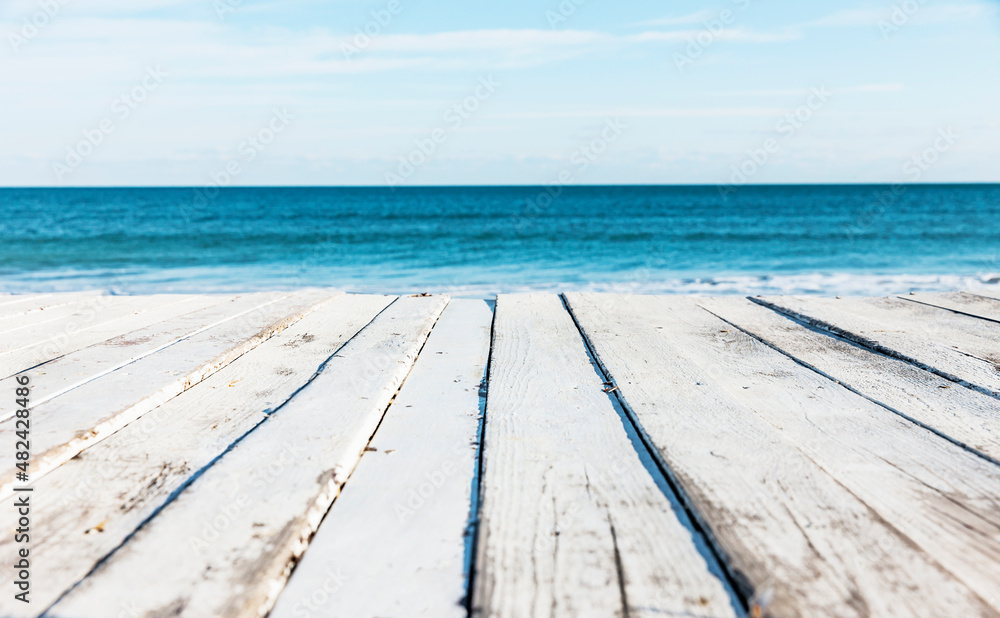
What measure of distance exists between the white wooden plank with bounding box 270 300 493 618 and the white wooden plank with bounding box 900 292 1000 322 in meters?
2.29

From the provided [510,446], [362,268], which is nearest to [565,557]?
[510,446]

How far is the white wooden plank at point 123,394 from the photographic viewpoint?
1183 millimetres

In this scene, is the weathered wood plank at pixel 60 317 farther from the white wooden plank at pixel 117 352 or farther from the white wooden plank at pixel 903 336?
the white wooden plank at pixel 903 336

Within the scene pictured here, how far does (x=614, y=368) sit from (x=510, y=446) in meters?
0.61

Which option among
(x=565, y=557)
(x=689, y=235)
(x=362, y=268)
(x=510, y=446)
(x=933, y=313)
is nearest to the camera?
(x=565, y=557)

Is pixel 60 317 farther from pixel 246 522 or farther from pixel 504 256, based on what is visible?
pixel 504 256

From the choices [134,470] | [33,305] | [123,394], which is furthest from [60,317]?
[134,470]

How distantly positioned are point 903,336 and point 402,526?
6.33ft

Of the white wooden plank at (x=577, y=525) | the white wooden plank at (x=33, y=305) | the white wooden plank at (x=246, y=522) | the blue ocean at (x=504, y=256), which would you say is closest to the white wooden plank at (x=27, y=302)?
the white wooden plank at (x=33, y=305)

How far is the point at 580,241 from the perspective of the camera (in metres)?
21.1

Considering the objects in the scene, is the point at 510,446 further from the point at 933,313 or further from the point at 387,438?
the point at 933,313

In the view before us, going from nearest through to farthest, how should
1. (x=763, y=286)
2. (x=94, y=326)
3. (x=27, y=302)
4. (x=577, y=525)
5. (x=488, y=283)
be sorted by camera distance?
1. (x=577, y=525)
2. (x=94, y=326)
3. (x=27, y=302)
4. (x=763, y=286)
5. (x=488, y=283)

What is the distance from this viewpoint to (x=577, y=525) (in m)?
0.92

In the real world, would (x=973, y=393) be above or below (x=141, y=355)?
below
